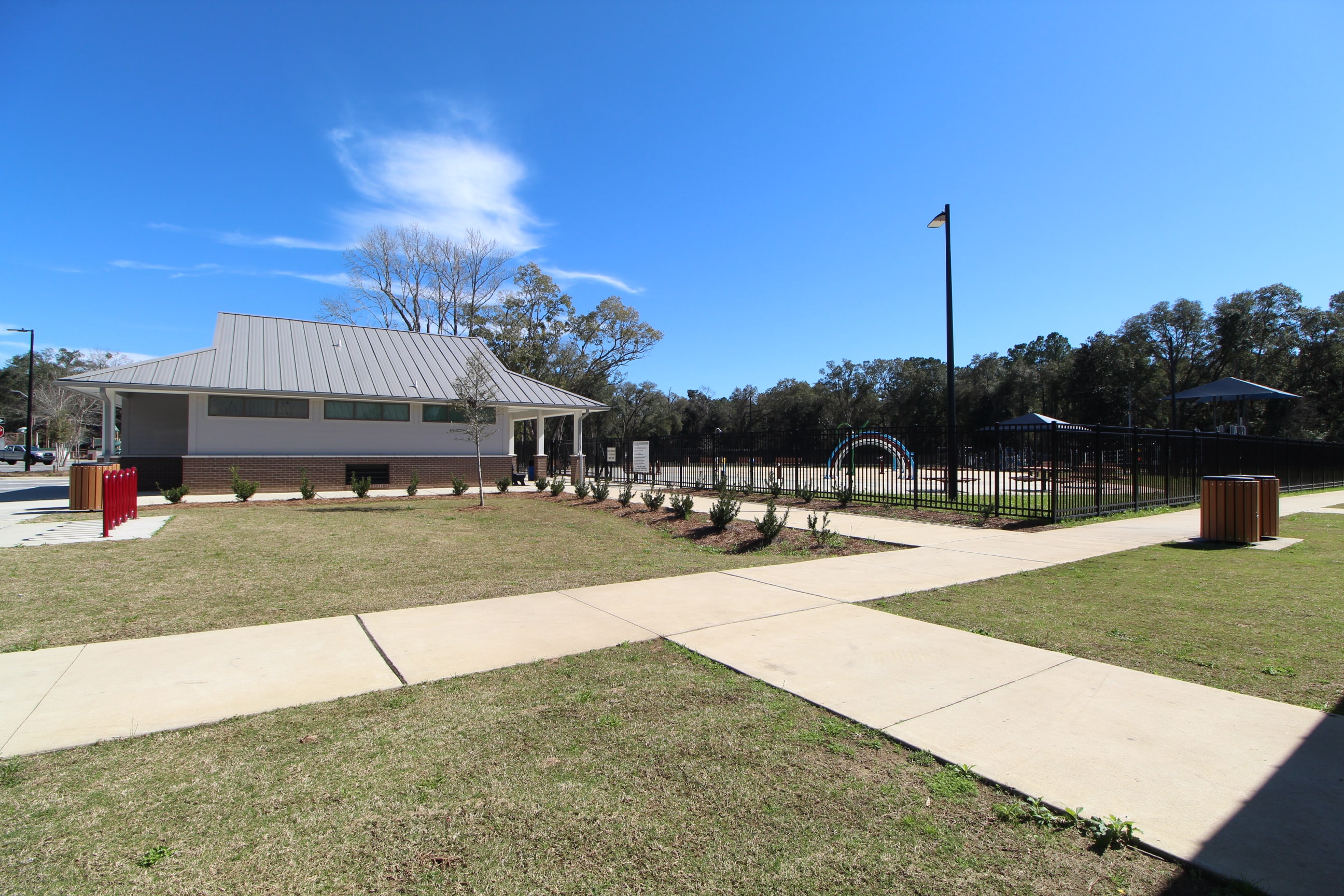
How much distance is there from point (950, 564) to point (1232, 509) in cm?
558

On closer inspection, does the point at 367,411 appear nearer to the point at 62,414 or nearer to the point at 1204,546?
the point at 1204,546

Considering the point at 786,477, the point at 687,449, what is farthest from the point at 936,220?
the point at 687,449

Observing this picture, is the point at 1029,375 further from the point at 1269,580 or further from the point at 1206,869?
the point at 1206,869

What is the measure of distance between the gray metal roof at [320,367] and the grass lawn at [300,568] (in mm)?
7985

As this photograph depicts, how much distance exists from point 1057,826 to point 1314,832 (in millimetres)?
995

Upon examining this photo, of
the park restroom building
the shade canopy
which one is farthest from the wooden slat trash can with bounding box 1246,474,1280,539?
the shade canopy

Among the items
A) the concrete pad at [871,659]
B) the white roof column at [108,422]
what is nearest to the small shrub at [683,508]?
the concrete pad at [871,659]

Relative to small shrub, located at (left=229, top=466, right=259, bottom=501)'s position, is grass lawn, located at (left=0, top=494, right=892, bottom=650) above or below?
below

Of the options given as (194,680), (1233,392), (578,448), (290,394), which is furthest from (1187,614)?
(1233,392)

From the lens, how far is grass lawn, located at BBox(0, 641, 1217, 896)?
2502 millimetres

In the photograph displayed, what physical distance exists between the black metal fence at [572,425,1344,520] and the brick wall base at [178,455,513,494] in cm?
613

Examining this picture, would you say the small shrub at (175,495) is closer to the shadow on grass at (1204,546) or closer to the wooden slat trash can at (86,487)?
the wooden slat trash can at (86,487)

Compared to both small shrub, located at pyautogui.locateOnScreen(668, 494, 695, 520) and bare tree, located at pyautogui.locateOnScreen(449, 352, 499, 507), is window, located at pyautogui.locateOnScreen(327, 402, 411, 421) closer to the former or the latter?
bare tree, located at pyautogui.locateOnScreen(449, 352, 499, 507)

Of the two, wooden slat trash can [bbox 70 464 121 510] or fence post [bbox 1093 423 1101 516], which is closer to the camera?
fence post [bbox 1093 423 1101 516]
